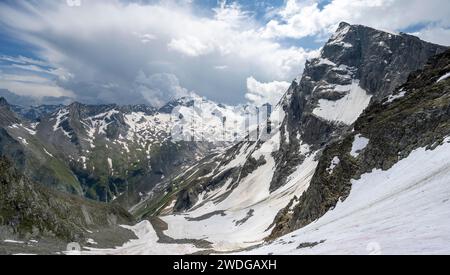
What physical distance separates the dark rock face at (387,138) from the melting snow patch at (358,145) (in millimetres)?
621

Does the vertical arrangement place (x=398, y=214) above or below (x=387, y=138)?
below

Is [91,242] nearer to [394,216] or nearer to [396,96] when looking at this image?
[396,96]

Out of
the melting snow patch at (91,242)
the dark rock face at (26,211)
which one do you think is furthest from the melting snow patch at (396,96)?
the melting snow patch at (91,242)

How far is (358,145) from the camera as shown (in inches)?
2338

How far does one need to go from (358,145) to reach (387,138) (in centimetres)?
690

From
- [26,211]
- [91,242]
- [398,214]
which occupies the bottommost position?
[398,214]

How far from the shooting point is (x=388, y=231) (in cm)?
2544

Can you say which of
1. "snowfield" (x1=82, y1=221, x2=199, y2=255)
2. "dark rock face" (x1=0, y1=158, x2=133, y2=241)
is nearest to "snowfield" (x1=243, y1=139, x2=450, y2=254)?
"dark rock face" (x1=0, y1=158, x2=133, y2=241)

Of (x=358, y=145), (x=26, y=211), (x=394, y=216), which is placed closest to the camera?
(x=394, y=216)

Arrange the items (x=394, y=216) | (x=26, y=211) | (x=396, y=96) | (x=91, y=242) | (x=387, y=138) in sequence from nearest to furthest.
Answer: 1. (x=394, y=216)
2. (x=387, y=138)
3. (x=396, y=96)
4. (x=26, y=211)
5. (x=91, y=242)

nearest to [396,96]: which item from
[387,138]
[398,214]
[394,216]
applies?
[387,138]

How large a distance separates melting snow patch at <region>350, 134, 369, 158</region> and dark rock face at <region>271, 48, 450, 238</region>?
2.04 feet
